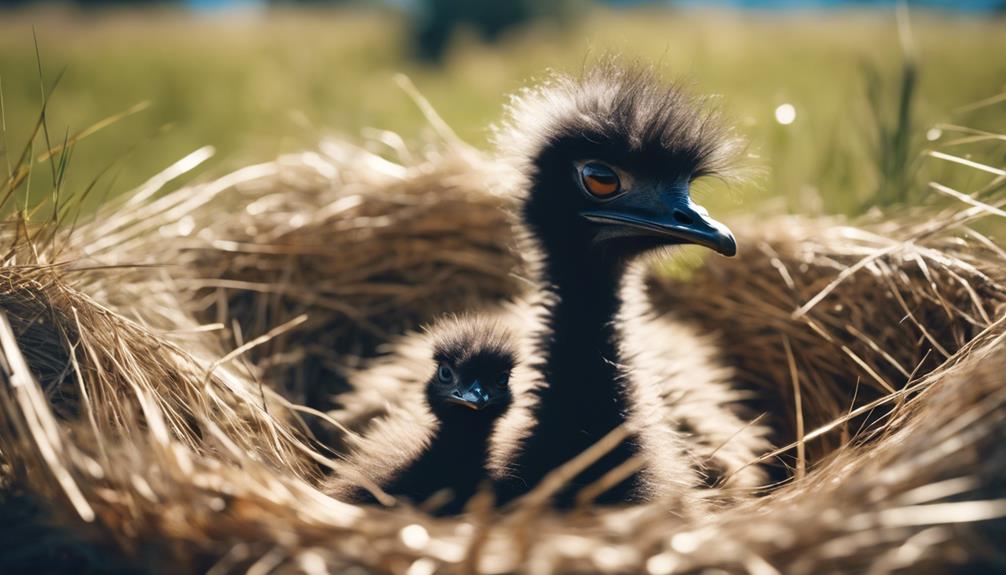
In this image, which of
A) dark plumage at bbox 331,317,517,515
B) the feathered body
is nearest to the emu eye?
dark plumage at bbox 331,317,517,515

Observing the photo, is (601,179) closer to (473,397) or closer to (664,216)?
(664,216)

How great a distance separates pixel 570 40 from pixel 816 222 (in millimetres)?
8221

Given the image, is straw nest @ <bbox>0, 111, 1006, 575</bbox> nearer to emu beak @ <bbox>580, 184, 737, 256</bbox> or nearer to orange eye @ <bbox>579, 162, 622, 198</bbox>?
emu beak @ <bbox>580, 184, 737, 256</bbox>

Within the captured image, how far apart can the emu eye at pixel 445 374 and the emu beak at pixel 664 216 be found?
55 centimetres

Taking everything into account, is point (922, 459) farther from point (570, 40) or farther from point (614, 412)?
point (570, 40)

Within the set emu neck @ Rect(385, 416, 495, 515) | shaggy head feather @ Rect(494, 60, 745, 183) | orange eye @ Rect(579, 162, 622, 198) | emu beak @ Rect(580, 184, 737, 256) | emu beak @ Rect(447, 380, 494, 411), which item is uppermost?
shaggy head feather @ Rect(494, 60, 745, 183)

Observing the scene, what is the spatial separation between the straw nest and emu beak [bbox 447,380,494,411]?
0.30 meters

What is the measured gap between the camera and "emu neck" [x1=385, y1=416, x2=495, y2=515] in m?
2.21

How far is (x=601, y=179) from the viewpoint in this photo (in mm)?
2354

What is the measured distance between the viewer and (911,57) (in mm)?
3307

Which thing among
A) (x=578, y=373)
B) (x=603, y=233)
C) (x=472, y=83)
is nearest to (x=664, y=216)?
(x=603, y=233)

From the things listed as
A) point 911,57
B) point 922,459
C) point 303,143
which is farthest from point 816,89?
point 922,459

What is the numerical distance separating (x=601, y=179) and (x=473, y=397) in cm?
66

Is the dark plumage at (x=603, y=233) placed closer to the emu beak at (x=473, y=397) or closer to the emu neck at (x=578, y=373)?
the emu neck at (x=578, y=373)
